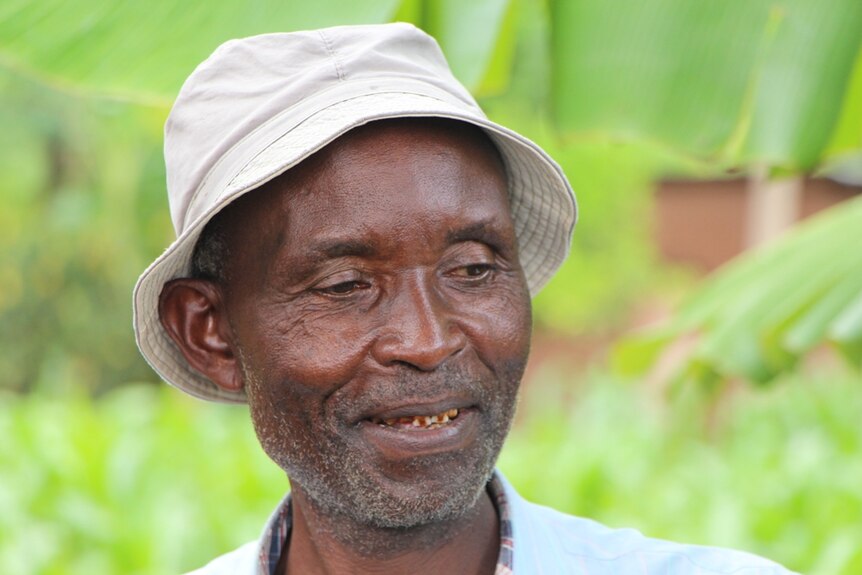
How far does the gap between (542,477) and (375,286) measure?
3656mm

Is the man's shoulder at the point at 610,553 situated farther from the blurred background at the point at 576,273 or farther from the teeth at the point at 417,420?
the blurred background at the point at 576,273

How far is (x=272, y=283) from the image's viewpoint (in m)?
2.06

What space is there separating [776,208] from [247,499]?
3859 mm

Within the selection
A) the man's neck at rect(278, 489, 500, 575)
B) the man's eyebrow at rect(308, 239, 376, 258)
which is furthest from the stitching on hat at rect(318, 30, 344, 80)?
the man's neck at rect(278, 489, 500, 575)

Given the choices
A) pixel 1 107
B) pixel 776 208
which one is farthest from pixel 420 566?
pixel 1 107

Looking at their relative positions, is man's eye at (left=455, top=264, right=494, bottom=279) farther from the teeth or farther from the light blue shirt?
Result: the light blue shirt

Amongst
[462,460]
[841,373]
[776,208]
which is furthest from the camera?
[841,373]

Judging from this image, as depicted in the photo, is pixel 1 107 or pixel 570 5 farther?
pixel 1 107

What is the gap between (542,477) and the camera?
5.49 metres

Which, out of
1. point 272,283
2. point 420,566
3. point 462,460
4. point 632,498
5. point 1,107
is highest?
point 272,283

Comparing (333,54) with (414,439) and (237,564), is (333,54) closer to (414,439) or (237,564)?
(414,439)

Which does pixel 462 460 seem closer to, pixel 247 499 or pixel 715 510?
pixel 715 510

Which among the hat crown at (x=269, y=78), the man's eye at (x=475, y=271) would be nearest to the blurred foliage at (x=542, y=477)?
the man's eye at (x=475, y=271)

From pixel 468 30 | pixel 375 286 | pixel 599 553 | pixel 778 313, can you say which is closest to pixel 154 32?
pixel 468 30
